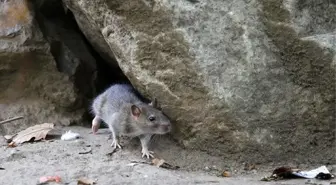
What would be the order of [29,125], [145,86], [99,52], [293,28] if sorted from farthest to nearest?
[99,52] < [29,125] < [145,86] < [293,28]

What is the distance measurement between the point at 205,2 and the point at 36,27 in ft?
7.09

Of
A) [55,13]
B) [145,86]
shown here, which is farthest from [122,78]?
[145,86]

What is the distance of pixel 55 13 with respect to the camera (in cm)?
736

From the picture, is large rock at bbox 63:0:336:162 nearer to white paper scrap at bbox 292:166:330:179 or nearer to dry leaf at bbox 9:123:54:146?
white paper scrap at bbox 292:166:330:179

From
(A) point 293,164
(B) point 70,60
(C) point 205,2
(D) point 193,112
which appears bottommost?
(A) point 293,164

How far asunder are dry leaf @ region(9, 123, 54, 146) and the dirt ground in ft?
0.32

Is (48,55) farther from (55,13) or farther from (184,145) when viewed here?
(184,145)

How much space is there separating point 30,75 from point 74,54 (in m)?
0.60

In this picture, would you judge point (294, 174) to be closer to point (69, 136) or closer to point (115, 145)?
point (115, 145)

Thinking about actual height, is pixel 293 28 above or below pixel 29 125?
above

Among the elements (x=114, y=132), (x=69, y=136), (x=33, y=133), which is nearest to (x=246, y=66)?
(x=114, y=132)

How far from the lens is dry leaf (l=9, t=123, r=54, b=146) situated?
6.07 meters

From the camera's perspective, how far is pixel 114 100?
6.32m

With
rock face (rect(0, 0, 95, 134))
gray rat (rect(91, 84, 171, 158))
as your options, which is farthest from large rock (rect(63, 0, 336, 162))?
rock face (rect(0, 0, 95, 134))
